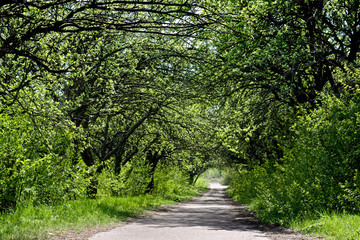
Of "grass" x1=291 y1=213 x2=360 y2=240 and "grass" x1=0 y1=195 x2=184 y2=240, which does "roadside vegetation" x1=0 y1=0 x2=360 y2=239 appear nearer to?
"grass" x1=291 y1=213 x2=360 y2=240

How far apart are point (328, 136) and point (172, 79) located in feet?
22.8

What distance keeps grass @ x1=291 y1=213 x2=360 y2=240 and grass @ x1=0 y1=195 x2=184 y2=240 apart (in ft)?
19.1

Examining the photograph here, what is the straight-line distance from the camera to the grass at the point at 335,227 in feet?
23.2

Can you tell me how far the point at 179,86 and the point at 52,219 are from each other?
794 centimetres

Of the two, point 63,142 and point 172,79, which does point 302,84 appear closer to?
point 172,79

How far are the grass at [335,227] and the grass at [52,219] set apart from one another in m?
5.82

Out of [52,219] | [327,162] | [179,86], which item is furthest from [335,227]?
[179,86]

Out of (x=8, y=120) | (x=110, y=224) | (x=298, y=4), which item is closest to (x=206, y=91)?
(x=298, y=4)

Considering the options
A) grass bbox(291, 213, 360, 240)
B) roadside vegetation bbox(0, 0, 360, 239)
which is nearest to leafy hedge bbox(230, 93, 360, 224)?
roadside vegetation bbox(0, 0, 360, 239)

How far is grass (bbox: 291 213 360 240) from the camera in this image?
709cm

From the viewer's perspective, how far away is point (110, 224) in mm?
10812

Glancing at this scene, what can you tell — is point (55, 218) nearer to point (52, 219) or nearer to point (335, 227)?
point (52, 219)

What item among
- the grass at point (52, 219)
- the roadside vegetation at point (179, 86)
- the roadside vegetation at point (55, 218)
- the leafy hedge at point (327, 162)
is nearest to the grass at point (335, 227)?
the roadside vegetation at point (179, 86)

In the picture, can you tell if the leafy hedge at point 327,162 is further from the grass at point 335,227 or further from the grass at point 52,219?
the grass at point 52,219
